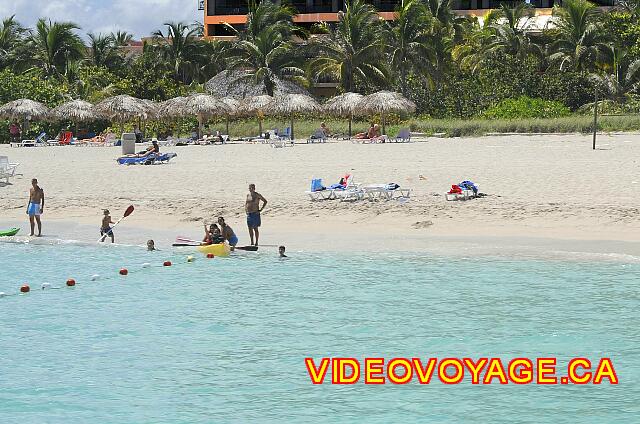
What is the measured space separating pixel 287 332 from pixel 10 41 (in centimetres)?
5065

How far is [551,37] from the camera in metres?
51.2

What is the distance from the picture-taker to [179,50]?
56.4m

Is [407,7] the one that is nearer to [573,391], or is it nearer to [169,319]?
[169,319]

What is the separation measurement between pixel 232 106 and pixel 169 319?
29879 mm

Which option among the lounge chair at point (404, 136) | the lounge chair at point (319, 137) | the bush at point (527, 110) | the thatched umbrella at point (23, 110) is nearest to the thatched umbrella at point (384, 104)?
the lounge chair at point (319, 137)

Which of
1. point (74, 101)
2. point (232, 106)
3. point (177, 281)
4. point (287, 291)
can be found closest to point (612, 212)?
point (287, 291)

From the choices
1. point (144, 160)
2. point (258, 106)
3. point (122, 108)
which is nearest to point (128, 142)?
point (144, 160)

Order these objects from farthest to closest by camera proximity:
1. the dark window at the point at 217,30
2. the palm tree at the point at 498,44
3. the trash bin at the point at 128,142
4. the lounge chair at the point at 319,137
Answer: the dark window at the point at 217,30
the palm tree at the point at 498,44
the lounge chair at the point at 319,137
the trash bin at the point at 128,142

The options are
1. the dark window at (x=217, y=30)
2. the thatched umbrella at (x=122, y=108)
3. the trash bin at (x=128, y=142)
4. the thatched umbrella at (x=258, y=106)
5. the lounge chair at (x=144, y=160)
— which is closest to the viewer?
the lounge chair at (x=144, y=160)

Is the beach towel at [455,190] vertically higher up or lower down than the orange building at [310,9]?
lower down

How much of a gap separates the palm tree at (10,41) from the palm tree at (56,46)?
1545mm

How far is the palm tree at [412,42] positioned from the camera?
48.1m

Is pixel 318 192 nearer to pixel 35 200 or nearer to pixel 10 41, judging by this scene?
pixel 35 200

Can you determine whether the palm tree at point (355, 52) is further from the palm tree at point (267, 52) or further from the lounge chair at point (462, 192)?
the lounge chair at point (462, 192)
